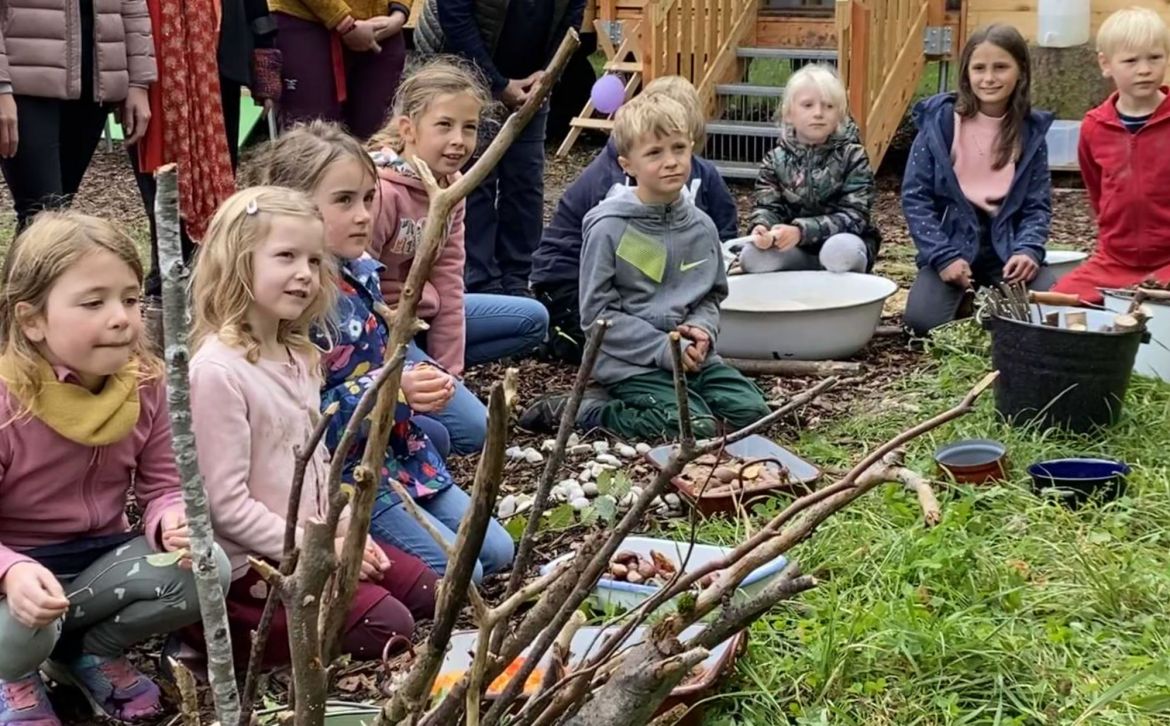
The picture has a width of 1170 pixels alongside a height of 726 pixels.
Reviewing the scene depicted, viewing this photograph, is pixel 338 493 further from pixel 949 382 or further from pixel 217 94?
pixel 217 94

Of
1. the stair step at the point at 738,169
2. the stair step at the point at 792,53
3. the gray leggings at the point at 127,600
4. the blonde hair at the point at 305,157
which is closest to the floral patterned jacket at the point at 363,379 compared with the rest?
the blonde hair at the point at 305,157

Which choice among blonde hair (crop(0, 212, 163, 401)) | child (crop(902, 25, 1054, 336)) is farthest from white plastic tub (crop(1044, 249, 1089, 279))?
blonde hair (crop(0, 212, 163, 401))

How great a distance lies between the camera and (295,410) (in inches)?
112

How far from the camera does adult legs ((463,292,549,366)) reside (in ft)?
15.3

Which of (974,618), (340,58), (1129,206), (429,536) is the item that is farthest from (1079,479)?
(340,58)

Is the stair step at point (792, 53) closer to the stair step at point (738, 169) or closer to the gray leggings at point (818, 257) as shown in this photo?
the stair step at point (738, 169)

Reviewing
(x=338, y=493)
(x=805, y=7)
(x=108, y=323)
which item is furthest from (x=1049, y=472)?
(x=805, y=7)

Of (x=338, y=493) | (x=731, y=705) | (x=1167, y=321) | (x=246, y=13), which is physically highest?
(x=246, y=13)

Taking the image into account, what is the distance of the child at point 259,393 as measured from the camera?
108 inches

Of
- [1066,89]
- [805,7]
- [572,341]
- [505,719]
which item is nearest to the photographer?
[505,719]

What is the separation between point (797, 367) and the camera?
476 cm

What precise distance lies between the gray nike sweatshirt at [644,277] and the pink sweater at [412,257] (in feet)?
1.26

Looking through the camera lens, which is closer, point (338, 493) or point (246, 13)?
point (338, 493)

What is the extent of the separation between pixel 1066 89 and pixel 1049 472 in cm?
504
